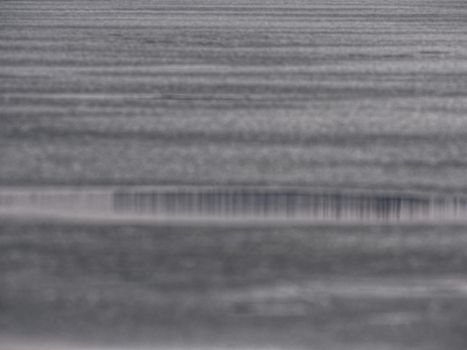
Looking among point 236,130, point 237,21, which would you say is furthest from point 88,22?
point 236,130

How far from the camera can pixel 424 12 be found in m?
16.7

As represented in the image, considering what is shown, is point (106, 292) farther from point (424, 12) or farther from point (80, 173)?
point (424, 12)

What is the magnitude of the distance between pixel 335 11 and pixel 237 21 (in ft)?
7.35

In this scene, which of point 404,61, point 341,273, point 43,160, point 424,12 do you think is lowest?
point 424,12

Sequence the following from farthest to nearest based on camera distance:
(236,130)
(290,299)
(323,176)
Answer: (236,130), (323,176), (290,299)

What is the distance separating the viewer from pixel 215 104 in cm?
784

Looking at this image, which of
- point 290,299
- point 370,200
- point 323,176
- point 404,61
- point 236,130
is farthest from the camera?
point 404,61

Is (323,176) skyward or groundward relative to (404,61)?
skyward

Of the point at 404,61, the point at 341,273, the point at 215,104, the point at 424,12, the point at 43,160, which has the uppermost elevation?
the point at 341,273

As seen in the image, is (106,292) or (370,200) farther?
(370,200)

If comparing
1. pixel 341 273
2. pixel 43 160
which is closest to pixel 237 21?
pixel 43 160

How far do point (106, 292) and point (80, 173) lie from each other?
6.31ft

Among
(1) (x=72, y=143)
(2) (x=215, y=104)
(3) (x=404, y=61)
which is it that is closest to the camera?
(1) (x=72, y=143)

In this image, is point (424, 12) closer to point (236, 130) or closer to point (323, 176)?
point (236, 130)
